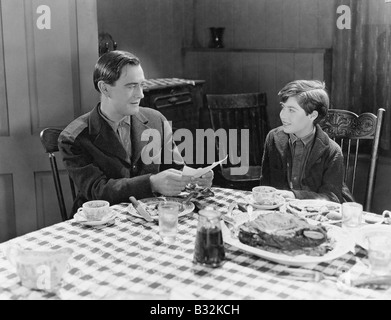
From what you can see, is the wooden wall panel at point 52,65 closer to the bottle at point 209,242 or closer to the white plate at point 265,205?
the white plate at point 265,205

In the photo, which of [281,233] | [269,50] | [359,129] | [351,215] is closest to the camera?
[281,233]

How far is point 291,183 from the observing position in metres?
2.74

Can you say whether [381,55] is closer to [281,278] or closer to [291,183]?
[291,183]

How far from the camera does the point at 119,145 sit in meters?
2.66

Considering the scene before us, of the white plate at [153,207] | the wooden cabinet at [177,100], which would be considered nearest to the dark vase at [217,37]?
the wooden cabinet at [177,100]

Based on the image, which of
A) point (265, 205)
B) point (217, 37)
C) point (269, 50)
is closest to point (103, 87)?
point (265, 205)

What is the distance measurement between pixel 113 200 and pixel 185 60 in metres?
2.89

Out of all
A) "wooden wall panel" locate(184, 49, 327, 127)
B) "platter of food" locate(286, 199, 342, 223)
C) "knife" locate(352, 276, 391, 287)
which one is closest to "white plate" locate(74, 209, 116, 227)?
"platter of food" locate(286, 199, 342, 223)

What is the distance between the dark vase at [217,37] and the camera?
4.72 m

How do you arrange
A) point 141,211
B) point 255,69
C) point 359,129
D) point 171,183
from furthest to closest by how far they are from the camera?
point 255,69
point 359,129
point 171,183
point 141,211

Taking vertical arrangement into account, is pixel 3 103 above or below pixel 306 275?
above

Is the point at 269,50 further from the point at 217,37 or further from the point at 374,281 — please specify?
the point at 374,281

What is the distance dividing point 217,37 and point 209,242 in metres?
3.36

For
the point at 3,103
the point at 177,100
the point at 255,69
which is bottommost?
the point at 177,100
